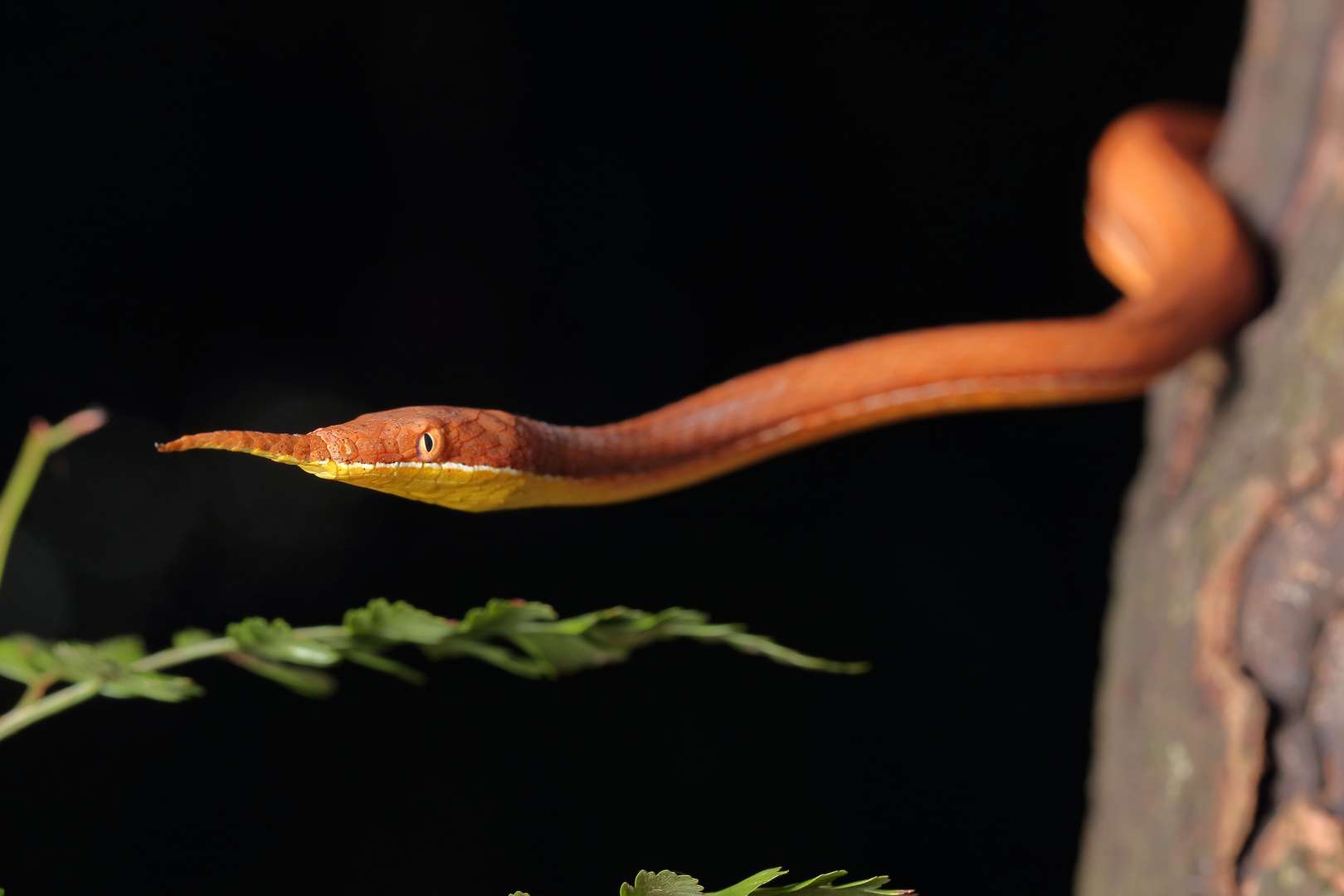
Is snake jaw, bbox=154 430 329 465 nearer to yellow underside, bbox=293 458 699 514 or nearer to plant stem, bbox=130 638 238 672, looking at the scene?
yellow underside, bbox=293 458 699 514

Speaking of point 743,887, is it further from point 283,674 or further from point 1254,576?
point 1254,576

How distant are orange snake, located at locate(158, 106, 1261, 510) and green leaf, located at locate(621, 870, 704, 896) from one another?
0.32 meters

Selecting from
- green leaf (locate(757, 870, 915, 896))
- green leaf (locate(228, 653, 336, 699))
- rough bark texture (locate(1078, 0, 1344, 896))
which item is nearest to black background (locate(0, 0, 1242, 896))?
rough bark texture (locate(1078, 0, 1344, 896))

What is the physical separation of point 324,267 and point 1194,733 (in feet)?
4.53

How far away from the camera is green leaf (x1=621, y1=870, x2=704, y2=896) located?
1.24ft

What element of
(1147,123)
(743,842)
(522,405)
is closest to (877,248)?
(1147,123)

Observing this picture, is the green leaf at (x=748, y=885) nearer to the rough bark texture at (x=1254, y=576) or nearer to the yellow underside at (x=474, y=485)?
the yellow underside at (x=474, y=485)

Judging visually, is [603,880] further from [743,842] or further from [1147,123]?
[1147,123]

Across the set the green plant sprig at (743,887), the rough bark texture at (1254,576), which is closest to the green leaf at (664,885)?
the green plant sprig at (743,887)

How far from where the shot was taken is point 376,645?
2.06 ft

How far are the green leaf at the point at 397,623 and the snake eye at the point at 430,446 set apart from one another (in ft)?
0.34

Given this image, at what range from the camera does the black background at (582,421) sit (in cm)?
137

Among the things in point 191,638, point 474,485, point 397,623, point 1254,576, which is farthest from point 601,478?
point 1254,576

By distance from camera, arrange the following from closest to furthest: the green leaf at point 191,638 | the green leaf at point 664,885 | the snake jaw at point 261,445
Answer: the green leaf at point 664,885
the snake jaw at point 261,445
the green leaf at point 191,638
